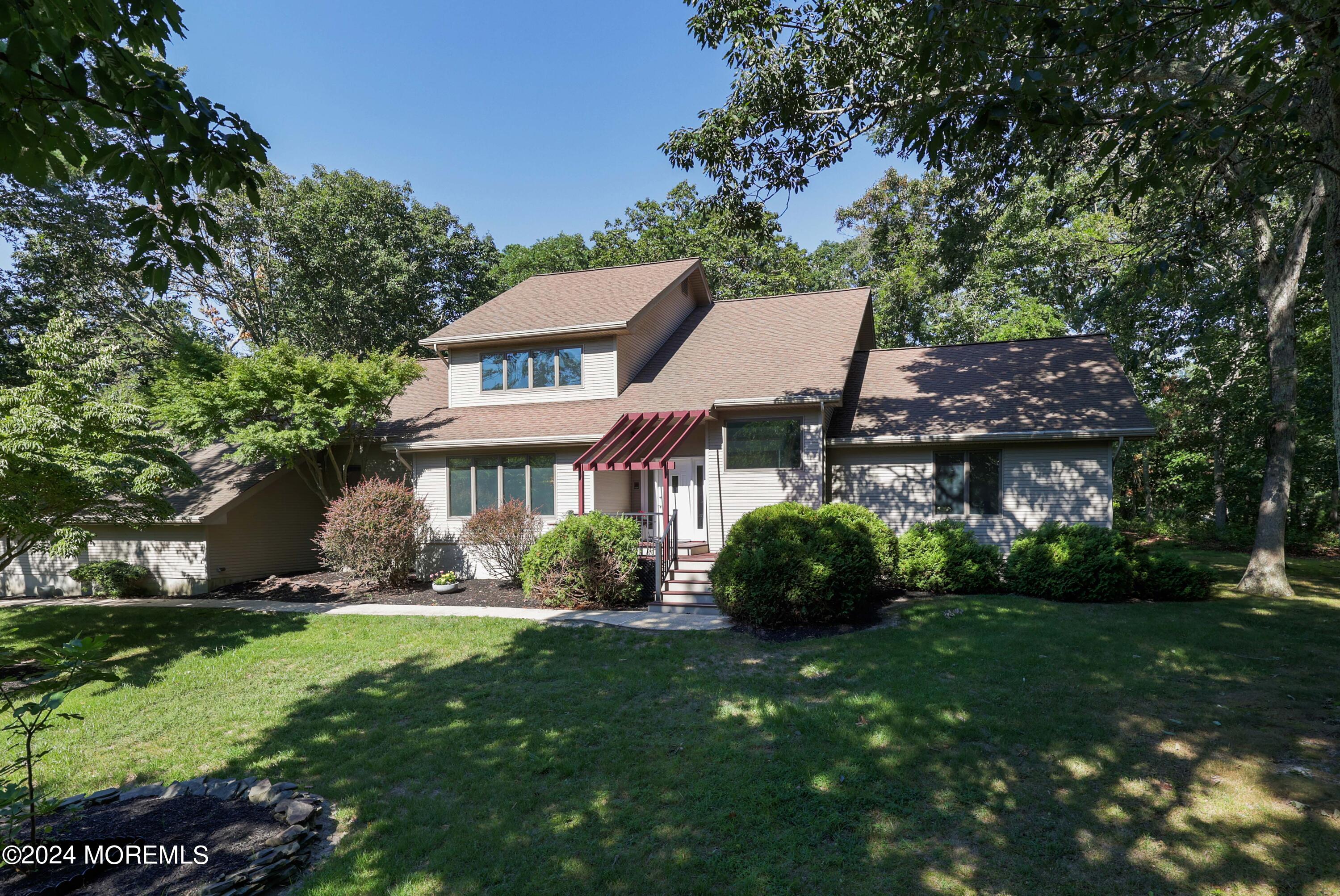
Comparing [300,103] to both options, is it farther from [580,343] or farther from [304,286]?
[304,286]

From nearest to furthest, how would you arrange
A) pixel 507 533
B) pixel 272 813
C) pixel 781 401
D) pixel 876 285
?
1. pixel 272 813
2. pixel 781 401
3. pixel 507 533
4. pixel 876 285

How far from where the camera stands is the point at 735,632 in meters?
9.59

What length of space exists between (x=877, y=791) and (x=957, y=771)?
0.74 metres

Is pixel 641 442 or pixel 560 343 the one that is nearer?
pixel 641 442

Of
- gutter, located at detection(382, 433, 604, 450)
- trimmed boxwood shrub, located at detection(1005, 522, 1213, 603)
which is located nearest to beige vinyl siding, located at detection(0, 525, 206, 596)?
gutter, located at detection(382, 433, 604, 450)

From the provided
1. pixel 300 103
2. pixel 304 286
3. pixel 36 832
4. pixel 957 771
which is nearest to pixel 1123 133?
pixel 957 771

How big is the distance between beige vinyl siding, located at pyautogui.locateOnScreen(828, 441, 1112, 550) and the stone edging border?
11180mm

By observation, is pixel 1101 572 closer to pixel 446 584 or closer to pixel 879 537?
pixel 879 537

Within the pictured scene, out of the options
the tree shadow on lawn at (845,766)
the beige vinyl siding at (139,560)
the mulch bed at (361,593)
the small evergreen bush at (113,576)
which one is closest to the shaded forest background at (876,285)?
the beige vinyl siding at (139,560)

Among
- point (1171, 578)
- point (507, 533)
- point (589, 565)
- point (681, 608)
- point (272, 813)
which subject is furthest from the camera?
point (507, 533)

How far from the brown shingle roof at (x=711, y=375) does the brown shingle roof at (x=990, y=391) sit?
1.14 m

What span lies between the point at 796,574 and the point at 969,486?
5653mm

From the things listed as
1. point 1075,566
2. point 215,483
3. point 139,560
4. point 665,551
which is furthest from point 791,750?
point 139,560

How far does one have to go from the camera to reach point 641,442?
42.3ft
